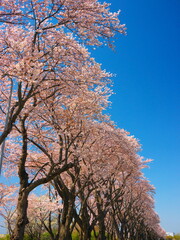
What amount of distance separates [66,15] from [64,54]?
1.99m

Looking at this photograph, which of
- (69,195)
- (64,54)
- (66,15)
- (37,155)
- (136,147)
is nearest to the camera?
(66,15)

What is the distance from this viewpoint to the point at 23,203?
992 cm

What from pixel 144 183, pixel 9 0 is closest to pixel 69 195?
pixel 9 0

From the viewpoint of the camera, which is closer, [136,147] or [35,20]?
[35,20]

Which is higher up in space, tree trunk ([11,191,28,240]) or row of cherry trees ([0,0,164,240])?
row of cherry trees ([0,0,164,240])

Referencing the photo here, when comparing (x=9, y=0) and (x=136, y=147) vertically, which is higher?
(x=136, y=147)

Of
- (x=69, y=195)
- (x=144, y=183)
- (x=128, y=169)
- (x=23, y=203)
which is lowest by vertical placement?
(x=23, y=203)

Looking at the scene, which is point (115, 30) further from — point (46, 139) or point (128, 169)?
point (128, 169)

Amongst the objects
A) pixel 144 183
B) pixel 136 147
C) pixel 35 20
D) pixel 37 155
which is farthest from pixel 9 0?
pixel 144 183

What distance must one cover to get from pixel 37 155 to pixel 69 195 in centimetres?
591

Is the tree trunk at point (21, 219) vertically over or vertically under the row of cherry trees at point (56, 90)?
under

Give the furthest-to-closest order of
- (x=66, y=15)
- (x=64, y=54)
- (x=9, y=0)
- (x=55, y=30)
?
(x=64, y=54) → (x=55, y=30) → (x=66, y=15) → (x=9, y=0)

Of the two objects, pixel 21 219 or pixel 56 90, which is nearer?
pixel 21 219

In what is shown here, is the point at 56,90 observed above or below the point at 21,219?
above
